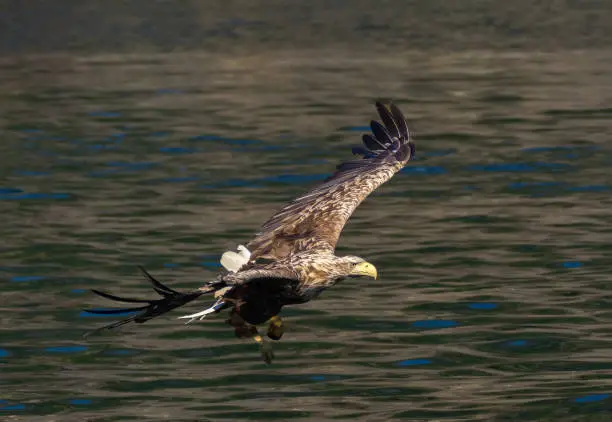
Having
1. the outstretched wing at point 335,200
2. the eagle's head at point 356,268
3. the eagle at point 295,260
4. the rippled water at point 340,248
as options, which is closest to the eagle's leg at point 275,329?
the eagle at point 295,260

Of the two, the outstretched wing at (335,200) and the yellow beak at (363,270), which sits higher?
the outstretched wing at (335,200)

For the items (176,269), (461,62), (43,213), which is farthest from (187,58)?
(176,269)

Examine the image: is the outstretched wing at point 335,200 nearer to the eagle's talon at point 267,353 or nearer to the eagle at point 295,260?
the eagle at point 295,260

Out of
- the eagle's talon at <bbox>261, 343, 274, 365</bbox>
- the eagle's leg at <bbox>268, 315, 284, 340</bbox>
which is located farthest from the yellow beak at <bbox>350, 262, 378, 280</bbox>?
the eagle's talon at <bbox>261, 343, 274, 365</bbox>

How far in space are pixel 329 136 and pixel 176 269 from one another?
9584 mm

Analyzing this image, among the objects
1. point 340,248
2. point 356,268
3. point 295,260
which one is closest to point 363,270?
point 356,268

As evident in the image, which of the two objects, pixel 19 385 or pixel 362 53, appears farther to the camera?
pixel 362 53

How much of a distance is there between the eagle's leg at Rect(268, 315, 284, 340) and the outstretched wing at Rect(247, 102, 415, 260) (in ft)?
1.76

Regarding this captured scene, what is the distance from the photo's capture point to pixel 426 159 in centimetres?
2262

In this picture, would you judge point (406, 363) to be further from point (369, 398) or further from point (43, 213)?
point (43, 213)

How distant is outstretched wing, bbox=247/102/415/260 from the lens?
500 inches

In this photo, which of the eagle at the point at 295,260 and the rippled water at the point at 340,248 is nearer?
the eagle at the point at 295,260

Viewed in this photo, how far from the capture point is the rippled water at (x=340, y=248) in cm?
1195

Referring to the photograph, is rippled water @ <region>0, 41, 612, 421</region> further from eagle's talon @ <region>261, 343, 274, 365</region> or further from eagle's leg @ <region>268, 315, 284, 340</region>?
eagle's leg @ <region>268, 315, 284, 340</region>
